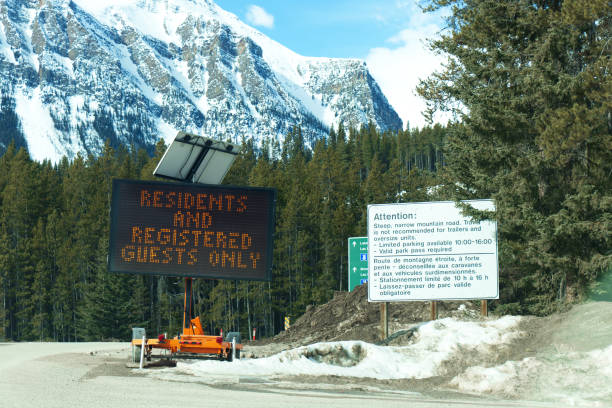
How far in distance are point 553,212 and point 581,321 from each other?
12.8 feet

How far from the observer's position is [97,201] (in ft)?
232

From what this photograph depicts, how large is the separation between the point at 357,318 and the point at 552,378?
14354 mm

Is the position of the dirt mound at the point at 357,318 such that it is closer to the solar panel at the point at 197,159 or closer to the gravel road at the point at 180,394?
the solar panel at the point at 197,159

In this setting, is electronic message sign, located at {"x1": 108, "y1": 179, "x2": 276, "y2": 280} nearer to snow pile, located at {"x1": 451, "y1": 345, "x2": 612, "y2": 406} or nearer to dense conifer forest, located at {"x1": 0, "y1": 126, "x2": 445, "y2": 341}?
snow pile, located at {"x1": 451, "y1": 345, "x2": 612, "y2": 406}

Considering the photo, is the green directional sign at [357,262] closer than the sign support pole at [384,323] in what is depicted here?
No

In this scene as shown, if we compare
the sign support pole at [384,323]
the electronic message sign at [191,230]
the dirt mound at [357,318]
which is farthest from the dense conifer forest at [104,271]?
the sign support pole at [384,323]

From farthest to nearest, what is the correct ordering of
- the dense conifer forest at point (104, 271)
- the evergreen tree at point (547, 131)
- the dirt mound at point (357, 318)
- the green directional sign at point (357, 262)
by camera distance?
the dense conifer forest at point (104, 271) → the green directional sign at point (357, 262) → the dirt mound at point (357, 318) → the evergreen tree at point (547, 131)

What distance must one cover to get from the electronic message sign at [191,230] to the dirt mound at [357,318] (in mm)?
4301

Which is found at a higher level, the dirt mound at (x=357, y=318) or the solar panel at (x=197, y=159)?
the solar panel at (x=197, y=159)

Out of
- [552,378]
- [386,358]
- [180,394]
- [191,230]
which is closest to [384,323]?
[386,358]

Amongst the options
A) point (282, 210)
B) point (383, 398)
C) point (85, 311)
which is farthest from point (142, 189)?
point (282, 210)

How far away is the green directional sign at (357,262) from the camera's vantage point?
32656 mm

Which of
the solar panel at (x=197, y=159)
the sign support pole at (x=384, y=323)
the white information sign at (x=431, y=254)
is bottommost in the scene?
the sign support pole at (x=384, y=323)

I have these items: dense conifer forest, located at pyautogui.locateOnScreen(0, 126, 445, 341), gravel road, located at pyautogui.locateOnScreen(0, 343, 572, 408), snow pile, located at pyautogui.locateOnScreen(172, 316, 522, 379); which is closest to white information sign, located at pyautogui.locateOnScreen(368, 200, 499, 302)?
snow pile, located at pyautogui.locateOnScreen(172, 316, 522, 379)
